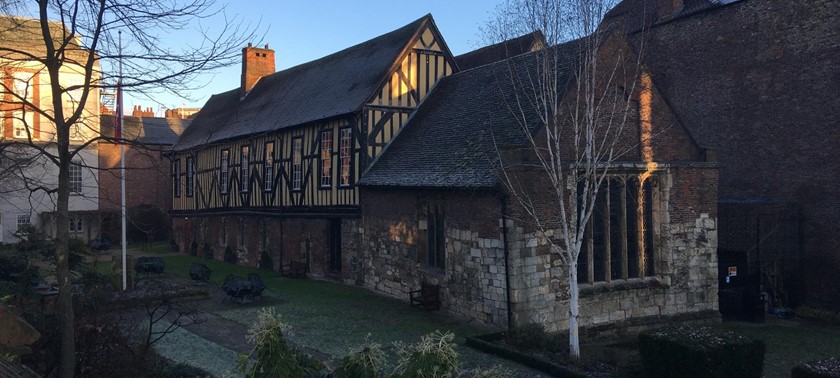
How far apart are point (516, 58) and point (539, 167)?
5081 millimetres

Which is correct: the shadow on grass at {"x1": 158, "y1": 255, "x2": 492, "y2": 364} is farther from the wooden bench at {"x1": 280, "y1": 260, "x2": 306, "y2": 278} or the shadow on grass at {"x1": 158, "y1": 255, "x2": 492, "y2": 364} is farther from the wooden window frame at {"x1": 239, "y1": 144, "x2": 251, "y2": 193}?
the wooden window frame at {"x1": 239, "y1": 144, "x2": 251, "y2": 193}

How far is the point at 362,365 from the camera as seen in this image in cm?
482

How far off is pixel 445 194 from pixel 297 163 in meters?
10.0

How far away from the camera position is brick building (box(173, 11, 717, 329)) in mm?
14562

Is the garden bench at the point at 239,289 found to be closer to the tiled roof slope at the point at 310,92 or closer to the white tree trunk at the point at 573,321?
the tiled roof slope at the point at 310,92

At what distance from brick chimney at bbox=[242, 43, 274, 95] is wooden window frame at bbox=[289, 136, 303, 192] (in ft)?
34.4

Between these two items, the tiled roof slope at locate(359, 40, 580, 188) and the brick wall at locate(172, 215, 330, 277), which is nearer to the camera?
the tiled roof slope at locate(359, 40, 580, 188)

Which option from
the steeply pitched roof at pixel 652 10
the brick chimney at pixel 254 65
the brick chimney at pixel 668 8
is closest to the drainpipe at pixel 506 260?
the steeply pitched roof at pixel 652 10

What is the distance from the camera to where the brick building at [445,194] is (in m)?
14.6

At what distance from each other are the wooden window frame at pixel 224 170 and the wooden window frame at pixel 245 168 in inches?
57.1

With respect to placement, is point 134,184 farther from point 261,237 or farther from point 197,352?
point 197,352

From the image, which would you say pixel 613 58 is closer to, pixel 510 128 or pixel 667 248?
pixel 510 128

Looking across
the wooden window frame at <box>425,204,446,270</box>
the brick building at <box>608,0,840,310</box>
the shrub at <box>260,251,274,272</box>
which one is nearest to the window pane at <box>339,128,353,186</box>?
the wooden window frame at <box>425,204,446,270</box>

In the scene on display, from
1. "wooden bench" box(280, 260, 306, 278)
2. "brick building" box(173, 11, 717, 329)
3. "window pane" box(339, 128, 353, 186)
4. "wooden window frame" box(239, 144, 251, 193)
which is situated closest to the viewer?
"brick building" box(173, 11, 717, 329)
